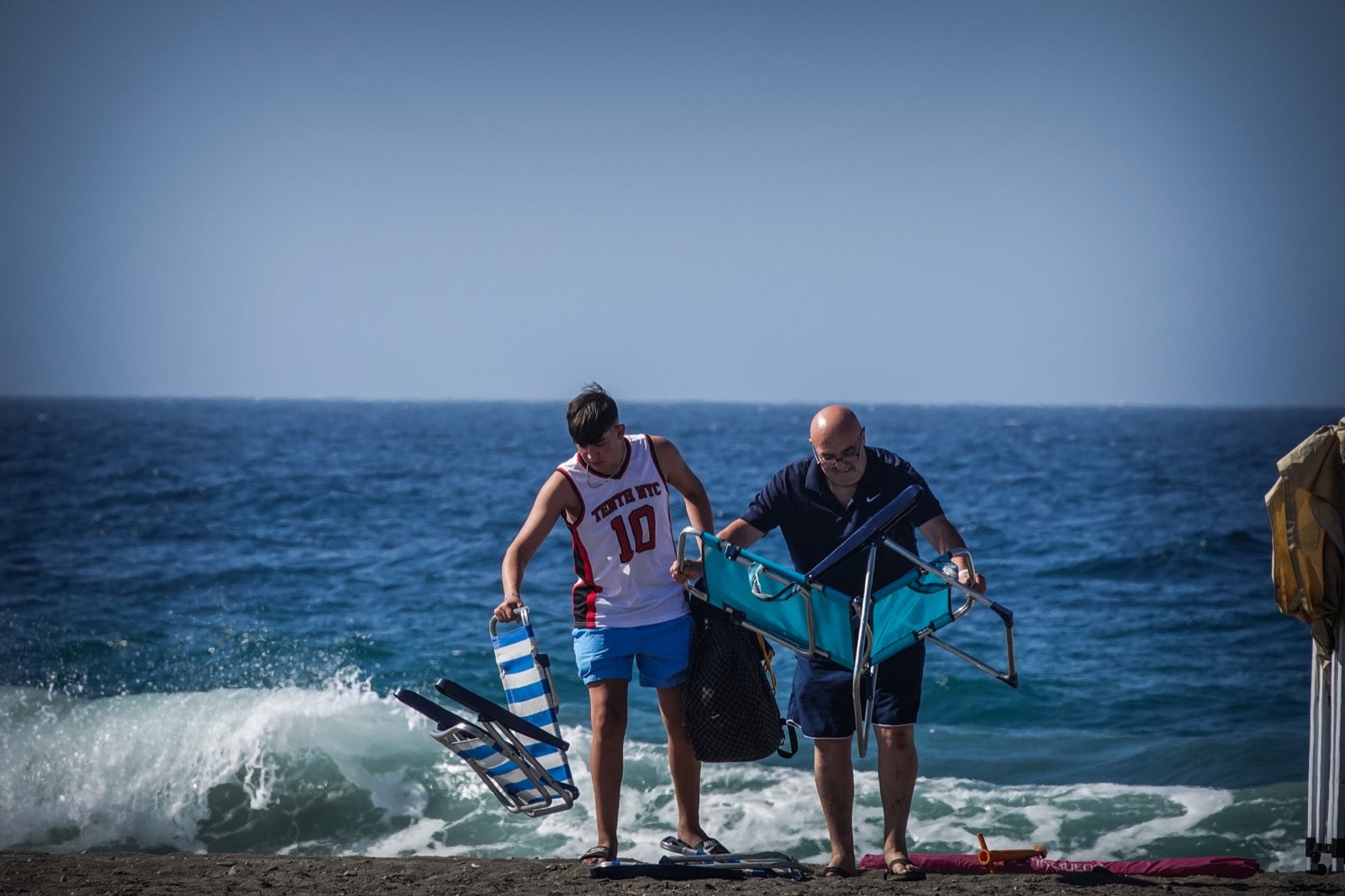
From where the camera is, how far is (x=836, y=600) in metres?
4.92

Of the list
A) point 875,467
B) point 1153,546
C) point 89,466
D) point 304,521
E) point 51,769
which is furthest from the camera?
point 89,466

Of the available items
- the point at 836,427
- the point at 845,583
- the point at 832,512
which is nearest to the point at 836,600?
the point at 845,583

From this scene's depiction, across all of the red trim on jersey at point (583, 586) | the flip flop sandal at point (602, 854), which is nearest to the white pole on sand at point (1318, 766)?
the flip flop sandal at point (602, 854)

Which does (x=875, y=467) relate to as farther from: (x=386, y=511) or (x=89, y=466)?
(x=89, y=466)

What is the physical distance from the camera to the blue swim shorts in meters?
5.11

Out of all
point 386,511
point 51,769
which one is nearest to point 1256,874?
point 51,769

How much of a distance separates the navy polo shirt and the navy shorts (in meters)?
0.32

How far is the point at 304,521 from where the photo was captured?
80.3ft

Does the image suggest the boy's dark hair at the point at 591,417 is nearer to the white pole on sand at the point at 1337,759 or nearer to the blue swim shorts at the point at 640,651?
the blue swim shorts at the point at 640,651

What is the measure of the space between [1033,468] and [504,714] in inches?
1499

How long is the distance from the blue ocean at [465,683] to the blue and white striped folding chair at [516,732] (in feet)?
7.54

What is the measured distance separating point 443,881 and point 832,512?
7.24 feet

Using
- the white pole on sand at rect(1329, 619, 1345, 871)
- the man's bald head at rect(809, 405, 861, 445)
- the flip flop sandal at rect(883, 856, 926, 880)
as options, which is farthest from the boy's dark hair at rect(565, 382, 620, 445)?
the white pole on sand at rect(1329, 619, 1345, 871)

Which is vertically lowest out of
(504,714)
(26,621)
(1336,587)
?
(26,621)
